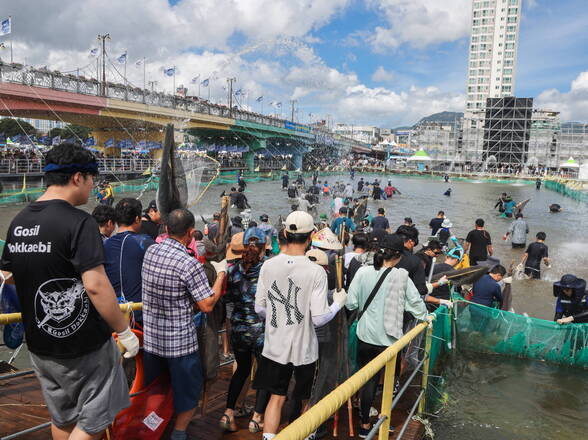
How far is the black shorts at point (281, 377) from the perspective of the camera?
320cm

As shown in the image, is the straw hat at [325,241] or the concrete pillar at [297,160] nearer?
the straw hat at [325,241]

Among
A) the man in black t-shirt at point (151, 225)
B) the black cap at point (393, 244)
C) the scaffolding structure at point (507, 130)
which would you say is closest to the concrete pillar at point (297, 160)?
the scaffolding structure at point (507, 130)

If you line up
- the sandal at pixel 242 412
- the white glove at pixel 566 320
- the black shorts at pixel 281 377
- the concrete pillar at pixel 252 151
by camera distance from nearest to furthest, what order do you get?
the black shorts at pixel 281 377 < the sandal at pixel 242 412 < the white glove at pixel 566 320 < the concrete pillar at pixel 252 151

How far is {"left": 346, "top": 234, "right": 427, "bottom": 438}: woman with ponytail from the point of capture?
3785 mm

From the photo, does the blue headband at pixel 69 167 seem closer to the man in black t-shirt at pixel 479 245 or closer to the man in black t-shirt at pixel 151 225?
the man in black t-shirt at pixel 151 225

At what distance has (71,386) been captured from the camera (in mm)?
2223

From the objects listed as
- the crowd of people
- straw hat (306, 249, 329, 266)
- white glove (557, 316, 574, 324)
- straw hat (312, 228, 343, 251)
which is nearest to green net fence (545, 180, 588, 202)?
white glove (557, 316, 574, 324)

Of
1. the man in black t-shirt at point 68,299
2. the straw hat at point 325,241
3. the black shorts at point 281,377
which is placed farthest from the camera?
the straw hat at point 325,241

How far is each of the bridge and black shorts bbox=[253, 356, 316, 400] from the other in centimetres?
2032

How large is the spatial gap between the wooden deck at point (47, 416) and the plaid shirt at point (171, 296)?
1003 mm

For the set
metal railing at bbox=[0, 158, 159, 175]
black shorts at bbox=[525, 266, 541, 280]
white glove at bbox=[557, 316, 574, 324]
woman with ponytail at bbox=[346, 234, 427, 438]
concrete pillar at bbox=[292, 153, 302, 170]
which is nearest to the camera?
woman with ponytail at bbox=[346, 234, 427, 438]

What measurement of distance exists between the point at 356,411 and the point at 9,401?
324 cm

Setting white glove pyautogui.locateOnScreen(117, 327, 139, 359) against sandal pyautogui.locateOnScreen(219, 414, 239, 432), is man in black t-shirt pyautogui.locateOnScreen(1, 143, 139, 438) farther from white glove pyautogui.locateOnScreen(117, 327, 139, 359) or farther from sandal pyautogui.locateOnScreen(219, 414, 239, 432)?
sandal pyautogui.locateOnScreen(219, 414, 239, 432)

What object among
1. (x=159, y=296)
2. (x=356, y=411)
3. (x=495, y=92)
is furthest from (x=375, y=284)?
(x=495, y=92)
